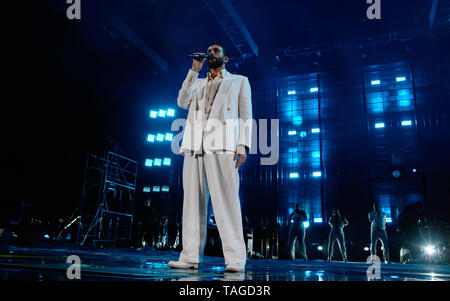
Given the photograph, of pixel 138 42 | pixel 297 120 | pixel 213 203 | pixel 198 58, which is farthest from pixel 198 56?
pixel 297 120

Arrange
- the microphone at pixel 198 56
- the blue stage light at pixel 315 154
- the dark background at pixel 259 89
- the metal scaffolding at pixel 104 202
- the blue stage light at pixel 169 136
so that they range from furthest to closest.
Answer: the blue stage light at pixel 169 136 → the blue stage light at pixel 315 154 → the metal scaffolding at pixel 104 202 → the dark background at pixel 259 89 → the microphone at pixel 198 56

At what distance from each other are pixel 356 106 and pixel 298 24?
12.6 feet

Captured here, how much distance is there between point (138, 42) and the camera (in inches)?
408

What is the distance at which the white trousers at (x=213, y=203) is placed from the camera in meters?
2.11

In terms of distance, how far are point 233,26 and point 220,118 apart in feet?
25.7

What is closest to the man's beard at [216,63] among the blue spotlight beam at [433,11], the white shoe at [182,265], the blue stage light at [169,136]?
the white shoe at [182,265]

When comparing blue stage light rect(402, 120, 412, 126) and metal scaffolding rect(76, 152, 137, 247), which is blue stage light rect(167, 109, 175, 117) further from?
blue stage light rect(402, 120, 412, 126)

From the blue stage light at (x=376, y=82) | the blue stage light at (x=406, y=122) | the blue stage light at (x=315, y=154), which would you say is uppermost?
the blue stage light at (x=376, y=82)

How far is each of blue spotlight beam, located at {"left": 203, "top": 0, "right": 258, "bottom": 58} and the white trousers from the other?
715cm

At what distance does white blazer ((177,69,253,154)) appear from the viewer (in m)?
2.23

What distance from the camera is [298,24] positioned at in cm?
968

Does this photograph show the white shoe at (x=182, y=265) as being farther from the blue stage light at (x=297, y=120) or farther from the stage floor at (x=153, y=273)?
the blue stage light at (x=297, y=120)

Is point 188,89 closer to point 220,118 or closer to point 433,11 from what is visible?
point 220,118

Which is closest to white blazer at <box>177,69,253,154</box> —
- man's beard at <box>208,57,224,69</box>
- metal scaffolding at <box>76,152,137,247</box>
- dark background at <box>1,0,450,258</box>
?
man's beard at <box>208,57,224,69</box>
